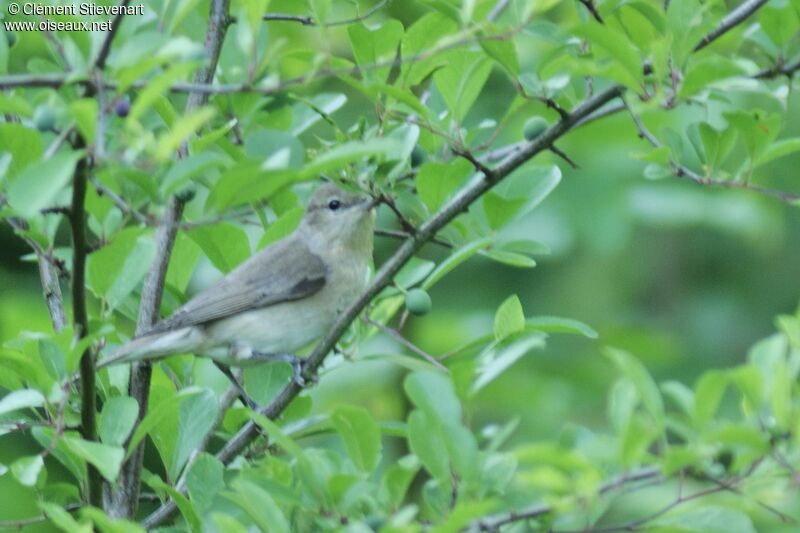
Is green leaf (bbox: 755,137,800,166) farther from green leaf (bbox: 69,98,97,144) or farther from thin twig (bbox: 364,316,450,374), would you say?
green leaf (bbox: 69,98,97,144)

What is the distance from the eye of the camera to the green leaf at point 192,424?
9.89 ft

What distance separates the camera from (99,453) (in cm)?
252

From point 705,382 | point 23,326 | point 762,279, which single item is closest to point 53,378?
point 705,382

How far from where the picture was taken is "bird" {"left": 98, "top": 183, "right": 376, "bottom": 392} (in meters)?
4.43

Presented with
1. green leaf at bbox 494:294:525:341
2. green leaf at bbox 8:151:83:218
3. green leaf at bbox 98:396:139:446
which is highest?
green leaf at bbox 8:151:83:218

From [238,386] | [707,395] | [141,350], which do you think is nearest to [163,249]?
[141,350]

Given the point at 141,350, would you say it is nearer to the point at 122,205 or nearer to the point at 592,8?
the point at 122,205

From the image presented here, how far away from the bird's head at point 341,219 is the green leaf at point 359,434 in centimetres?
228

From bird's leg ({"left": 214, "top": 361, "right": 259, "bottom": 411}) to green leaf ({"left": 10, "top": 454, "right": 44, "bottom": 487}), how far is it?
0.87 m

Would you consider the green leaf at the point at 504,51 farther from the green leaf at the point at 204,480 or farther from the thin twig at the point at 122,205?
the green leaf at the point at 204,480

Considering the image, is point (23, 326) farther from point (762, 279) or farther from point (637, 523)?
point (762, 279)

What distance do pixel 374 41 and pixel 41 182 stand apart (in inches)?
45.8

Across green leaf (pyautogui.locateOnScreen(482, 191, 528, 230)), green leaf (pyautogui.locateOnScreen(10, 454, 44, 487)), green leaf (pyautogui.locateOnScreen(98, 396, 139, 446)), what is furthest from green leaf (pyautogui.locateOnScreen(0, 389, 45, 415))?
green leaf (pyautogui.locateOnScreen(482, 191, 528, 230))

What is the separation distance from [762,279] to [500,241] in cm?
593
